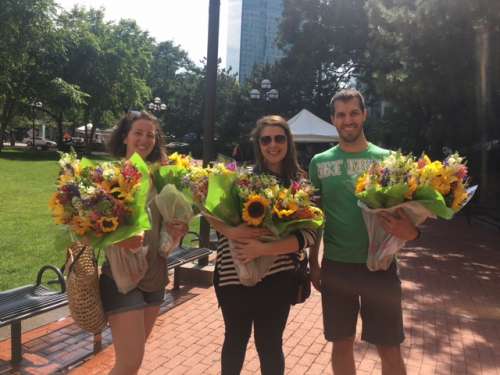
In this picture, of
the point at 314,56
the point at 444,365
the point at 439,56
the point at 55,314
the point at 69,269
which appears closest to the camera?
the point at 69,269

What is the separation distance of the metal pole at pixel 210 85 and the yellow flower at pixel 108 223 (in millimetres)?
3664

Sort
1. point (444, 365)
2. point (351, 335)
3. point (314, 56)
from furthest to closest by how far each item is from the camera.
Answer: point (314, 56) → point (444, 365) → point (351, 335)

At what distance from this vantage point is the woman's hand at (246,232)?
2.31m

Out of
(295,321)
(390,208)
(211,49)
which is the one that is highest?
(211,49)

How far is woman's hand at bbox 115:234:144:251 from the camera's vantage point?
7.47ft

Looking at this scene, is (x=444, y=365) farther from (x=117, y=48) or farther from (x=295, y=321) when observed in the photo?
(x=117, y=48)

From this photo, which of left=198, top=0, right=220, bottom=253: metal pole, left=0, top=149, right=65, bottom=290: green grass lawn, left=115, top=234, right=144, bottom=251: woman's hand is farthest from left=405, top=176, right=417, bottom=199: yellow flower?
left=198, top=0, right=220, bottom=253: metal pole

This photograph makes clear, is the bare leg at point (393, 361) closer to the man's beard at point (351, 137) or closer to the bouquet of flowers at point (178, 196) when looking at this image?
the man's beard at point (351, 137)

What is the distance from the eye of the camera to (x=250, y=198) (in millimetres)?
2236

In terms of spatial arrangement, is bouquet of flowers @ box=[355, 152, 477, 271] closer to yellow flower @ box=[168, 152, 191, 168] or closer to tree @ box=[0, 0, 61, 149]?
yellow flower @ box=[168, 152, 191, 168]

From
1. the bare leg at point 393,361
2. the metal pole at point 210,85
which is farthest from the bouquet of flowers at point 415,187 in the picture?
the metal pole at point 210,85

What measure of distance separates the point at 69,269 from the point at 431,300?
4.70 metres

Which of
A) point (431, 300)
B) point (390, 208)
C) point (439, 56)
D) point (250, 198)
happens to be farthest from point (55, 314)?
point (439, 56)

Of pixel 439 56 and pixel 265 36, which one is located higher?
pixel 265 36
